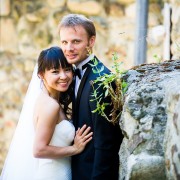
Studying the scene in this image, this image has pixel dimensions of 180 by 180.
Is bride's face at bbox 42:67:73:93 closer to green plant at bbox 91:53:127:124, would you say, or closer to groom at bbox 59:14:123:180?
groom at bbox 59:14:123:180

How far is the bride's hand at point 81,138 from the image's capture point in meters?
2.21

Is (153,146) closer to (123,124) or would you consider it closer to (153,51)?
(123,124)

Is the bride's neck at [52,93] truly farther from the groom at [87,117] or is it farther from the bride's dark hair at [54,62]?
the groom at [87,117]

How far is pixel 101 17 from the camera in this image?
563cm

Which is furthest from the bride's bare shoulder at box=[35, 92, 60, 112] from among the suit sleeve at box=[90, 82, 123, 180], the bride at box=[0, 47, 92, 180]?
the suit sleeve at box=[90, 82, 123, 180]

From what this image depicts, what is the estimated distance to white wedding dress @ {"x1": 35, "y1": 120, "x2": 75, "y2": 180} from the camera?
2.38m

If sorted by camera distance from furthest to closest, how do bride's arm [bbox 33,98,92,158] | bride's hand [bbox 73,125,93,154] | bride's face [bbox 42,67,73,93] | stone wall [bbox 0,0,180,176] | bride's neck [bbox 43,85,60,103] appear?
stone wall [bbox 0,0,180,176]
bride's neck [bbox 43,85,60,103]
bride's face [bbox 42,67,73,93]
bride's arm [bbox 33,98,92,158]
bride's hand [bbox 73,125,93,154]

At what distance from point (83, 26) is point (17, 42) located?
3802 mm

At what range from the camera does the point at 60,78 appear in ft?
7.98

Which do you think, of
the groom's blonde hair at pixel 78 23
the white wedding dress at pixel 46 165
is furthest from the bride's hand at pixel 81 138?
the groom's blonde hair at pixel 78 23

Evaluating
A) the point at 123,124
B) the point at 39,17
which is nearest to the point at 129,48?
the point at 39,17

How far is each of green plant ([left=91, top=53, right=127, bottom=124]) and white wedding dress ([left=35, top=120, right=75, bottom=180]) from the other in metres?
0.37

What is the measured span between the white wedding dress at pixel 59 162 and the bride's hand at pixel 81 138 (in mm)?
103

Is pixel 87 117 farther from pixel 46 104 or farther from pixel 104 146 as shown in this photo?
pixel 46 104
